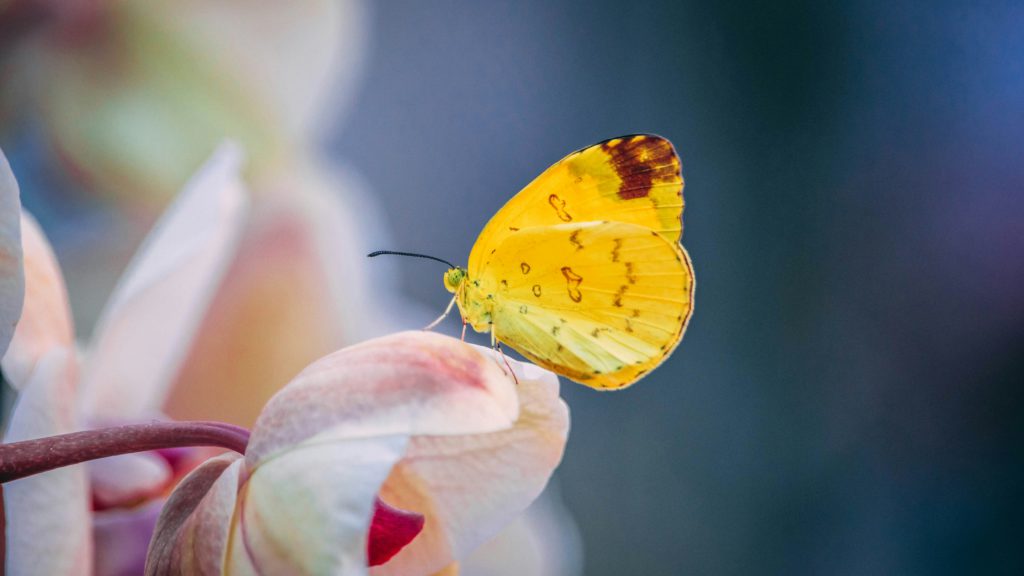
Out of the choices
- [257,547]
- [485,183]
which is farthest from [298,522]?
[485,183]

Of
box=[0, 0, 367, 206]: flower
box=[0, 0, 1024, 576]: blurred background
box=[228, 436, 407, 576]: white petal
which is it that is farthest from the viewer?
box=[0, 0, 1024, 576]: blurred background

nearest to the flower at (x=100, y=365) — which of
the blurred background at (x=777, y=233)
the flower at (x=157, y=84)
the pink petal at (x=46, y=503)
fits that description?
the pink petal at (x=46, y=503)

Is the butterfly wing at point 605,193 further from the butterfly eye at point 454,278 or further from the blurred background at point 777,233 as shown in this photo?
the blurred background at point 777,233

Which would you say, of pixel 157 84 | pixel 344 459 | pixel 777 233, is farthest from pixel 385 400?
pixel 777 233

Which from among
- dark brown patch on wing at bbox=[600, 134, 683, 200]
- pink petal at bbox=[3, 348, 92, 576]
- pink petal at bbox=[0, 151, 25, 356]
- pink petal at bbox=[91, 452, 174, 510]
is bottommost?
pink petal at bbox=[91, 452, 174, 510]

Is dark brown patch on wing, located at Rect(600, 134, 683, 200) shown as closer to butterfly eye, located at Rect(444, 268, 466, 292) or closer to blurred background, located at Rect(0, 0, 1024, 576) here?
butterfly eye, located at Rect(444, 268, 466, 292)

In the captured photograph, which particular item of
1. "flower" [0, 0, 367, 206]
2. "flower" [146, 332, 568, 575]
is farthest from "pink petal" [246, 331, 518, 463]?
"flower" [0, 0, 367, 206]

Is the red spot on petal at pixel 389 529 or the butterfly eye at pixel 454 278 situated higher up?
the butterfly eye at pixel 454 278
